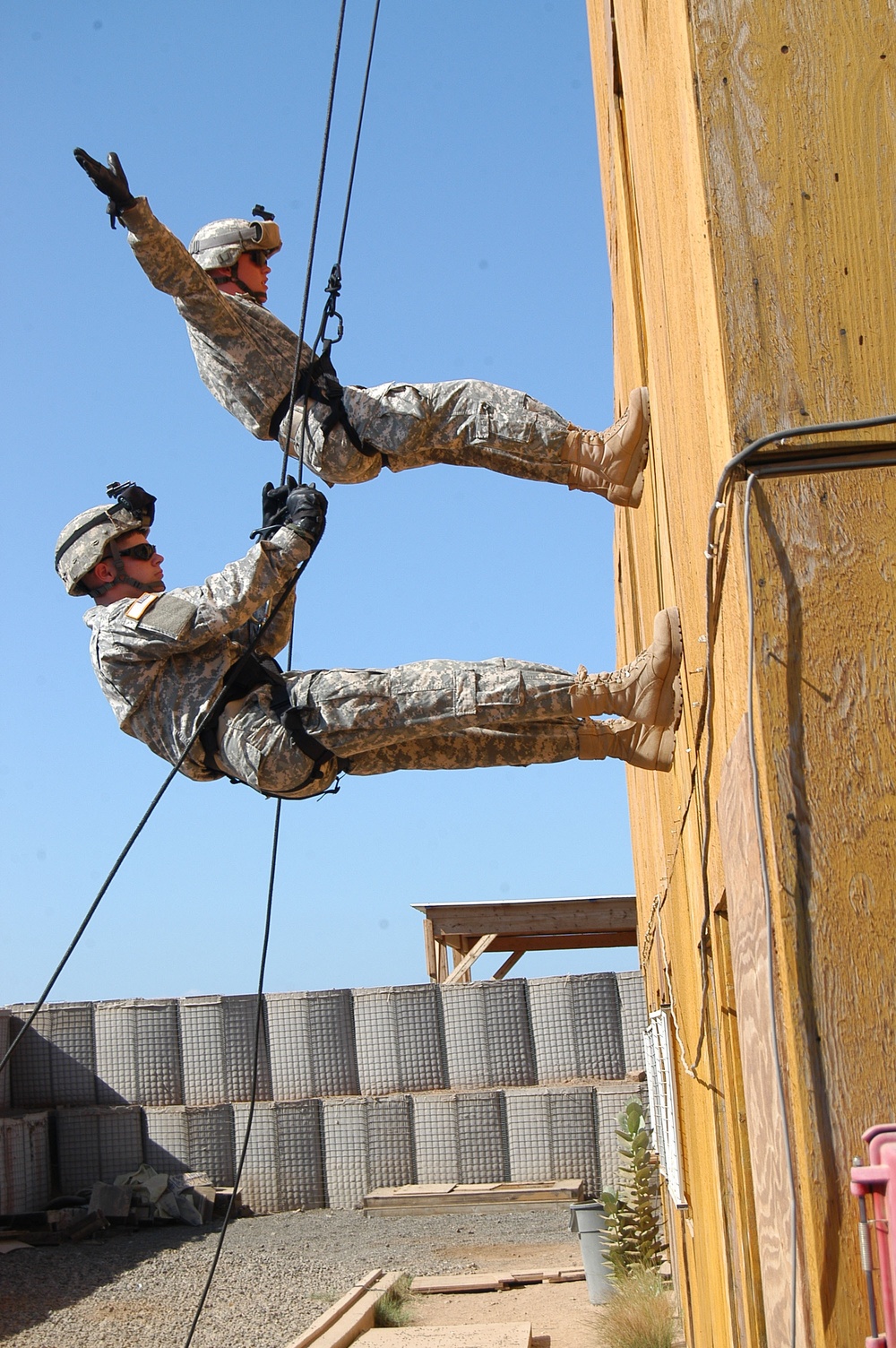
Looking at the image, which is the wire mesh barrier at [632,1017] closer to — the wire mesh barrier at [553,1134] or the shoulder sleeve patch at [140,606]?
the wire mesh barrier at [553,1134]

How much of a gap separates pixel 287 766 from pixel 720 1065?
184 centimetres

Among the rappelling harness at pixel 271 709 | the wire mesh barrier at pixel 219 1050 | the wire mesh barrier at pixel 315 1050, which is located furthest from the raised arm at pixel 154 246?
the wire mesh barrier at pixel 219 1050

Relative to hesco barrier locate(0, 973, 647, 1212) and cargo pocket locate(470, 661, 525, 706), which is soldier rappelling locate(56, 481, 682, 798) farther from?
hesco barrier locate(0, 973, 647, 1212)

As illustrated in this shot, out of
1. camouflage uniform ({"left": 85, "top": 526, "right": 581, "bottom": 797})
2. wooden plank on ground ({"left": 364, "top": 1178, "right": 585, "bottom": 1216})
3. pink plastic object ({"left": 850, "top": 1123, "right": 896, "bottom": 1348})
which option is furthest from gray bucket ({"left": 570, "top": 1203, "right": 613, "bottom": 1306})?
pink plastic object ({"left": 850, "top": 1123, "right": 896, "bottom": 1348})

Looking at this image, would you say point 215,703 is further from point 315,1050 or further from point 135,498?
point 315,1050

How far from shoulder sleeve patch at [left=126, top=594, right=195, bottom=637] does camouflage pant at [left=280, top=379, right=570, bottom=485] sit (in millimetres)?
925

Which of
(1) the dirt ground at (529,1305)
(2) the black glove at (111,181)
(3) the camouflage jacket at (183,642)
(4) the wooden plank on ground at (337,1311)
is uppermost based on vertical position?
(2) the black glove at (111,181)

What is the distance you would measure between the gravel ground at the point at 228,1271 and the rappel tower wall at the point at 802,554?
338 inches

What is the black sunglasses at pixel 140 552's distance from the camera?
5078 millimetres

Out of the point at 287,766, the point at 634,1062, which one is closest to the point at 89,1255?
the point at 634,1062

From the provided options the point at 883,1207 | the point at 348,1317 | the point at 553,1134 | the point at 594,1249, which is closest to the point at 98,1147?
the point at 553,1134

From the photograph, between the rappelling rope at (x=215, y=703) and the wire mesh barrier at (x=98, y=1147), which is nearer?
the rappelling rope at (x=215, y=703)

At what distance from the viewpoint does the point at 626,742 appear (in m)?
4.36

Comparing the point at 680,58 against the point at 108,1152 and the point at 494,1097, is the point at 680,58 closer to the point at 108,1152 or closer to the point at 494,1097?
the point at 494,1097
